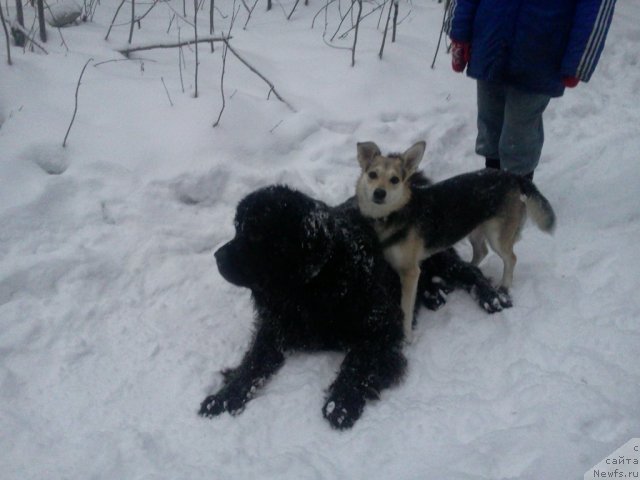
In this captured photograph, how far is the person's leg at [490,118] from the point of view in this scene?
414 cm

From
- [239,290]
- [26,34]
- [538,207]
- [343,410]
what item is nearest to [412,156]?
[538,207]

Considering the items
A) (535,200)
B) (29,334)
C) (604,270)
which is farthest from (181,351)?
(604,270)

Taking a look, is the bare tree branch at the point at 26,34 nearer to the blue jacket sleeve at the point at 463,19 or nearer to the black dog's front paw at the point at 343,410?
the blue jacket sleeve at the point at 463,19

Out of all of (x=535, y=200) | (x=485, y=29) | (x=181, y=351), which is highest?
(x=485, y=29)

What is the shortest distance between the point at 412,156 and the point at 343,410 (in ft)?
5.79

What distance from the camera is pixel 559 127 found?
558 cm

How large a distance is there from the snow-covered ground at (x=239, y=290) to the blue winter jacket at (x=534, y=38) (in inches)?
50.9

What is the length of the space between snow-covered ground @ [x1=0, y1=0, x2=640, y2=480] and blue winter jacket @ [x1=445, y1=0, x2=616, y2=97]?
1.29 metres

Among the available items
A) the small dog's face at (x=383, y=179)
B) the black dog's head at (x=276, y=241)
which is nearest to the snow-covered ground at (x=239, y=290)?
the black dog's head at (x=276, y=241)

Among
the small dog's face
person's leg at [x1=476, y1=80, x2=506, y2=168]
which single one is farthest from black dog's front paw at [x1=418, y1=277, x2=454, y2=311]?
person's leg at [x1=476, y1=80, x2=506, y2=168]

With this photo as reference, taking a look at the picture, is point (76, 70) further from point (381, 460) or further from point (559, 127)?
point (559, 127)

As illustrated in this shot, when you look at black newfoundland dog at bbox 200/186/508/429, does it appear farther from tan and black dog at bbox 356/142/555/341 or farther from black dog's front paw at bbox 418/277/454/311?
black dog's front paw at bbox 418/277/454/311

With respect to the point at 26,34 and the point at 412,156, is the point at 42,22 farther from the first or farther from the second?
the point at 412,156

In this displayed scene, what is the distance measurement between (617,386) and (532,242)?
68.2 inches
